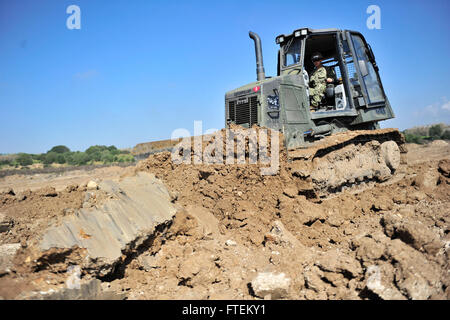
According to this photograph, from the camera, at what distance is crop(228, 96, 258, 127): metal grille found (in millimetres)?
6379

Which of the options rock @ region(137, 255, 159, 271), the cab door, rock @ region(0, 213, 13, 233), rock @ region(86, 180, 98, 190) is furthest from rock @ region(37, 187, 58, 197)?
the cab door

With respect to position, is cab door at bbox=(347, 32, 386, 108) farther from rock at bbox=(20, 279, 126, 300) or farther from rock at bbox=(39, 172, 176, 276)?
rock at bbox=(20, 279, 126, 300)

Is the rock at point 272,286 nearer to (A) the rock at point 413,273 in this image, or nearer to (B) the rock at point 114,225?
(A) the rock at point 413,273

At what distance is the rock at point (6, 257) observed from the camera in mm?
3232

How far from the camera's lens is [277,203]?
17.0 feet

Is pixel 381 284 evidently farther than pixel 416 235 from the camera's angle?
No

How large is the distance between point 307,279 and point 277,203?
1.63 metres

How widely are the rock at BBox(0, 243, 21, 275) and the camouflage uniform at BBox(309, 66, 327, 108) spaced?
19.0ft

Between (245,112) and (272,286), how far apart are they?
3807 millimetres

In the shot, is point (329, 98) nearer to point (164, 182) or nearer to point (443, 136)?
point (164, 182)

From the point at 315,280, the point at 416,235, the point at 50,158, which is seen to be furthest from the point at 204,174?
the point at 50,158

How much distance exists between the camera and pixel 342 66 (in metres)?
7.32

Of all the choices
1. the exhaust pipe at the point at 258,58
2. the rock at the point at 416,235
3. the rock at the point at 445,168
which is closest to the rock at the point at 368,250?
the rock at the point at 416,235

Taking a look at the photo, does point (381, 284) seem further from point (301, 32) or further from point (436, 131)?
point (436, 131)
